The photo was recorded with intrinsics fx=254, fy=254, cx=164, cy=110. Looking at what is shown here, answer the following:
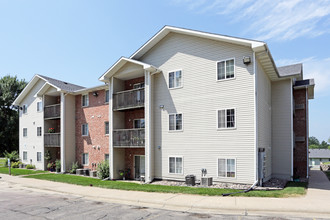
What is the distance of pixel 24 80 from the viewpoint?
43.2 meters

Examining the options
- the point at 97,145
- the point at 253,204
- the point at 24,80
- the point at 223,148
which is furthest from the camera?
the point at 24,80

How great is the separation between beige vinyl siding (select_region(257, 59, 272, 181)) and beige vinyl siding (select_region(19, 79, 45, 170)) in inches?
854

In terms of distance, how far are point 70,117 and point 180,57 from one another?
1329cm

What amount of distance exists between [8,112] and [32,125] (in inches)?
730

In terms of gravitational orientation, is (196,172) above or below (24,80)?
below

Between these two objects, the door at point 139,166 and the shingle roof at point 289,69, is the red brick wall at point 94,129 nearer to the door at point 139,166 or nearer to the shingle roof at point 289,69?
the door at point 139,166

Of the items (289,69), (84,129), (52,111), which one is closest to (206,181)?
(289,69)

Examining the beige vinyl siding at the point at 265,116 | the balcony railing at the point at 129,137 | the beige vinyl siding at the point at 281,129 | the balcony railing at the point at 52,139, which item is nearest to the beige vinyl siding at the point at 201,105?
the balcony railing at the point at 129,137

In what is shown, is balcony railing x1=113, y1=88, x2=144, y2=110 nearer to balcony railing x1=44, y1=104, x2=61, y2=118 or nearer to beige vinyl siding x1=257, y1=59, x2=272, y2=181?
beige vinyl siding x1=257, y1=59, x2=272, y2=181

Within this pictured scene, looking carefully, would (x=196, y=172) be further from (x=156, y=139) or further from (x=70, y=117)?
(x=70, y=117)

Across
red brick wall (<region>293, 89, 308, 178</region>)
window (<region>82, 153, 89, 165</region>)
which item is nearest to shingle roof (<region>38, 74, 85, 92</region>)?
window (<region>82, 153, 89, 165</region>)

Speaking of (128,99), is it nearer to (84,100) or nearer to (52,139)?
(84,100)

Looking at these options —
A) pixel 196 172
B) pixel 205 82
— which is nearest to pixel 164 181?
pixel 196 172

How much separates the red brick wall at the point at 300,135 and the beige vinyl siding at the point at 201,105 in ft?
25.8
